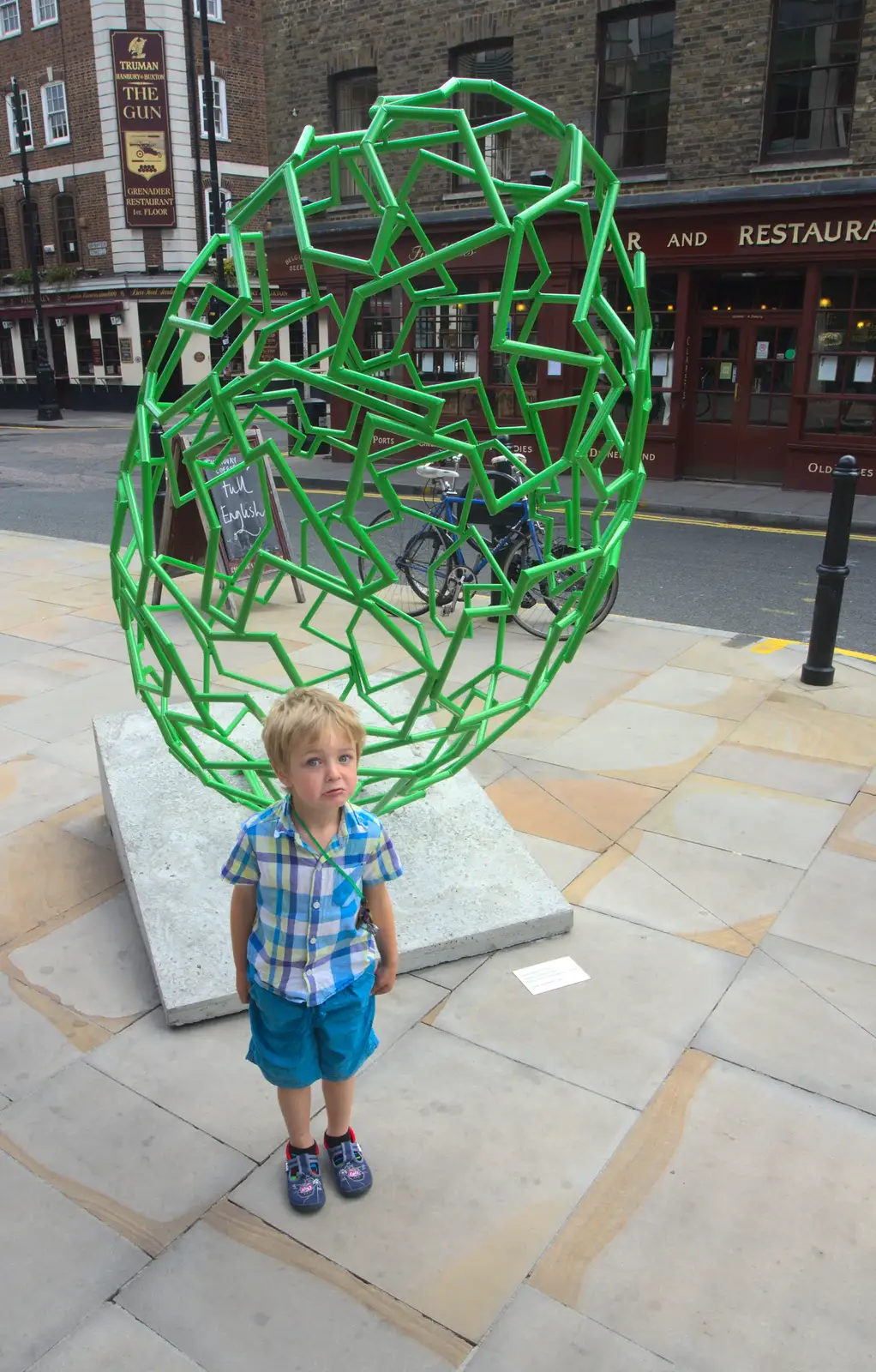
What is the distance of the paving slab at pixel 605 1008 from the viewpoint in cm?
325

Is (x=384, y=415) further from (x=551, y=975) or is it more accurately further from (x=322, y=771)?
(x=551, y=975)

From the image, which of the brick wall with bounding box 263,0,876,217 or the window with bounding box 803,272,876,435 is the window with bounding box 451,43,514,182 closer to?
the brick wall with bounding box 263,0,876,217

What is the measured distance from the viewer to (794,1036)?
11.1 feet

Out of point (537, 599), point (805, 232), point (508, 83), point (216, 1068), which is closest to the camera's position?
point (216, 1068)

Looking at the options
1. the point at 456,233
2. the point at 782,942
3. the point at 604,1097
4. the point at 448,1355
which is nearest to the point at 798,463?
the point at 456,233

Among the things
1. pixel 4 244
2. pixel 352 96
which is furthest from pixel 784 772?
pixel 4 244

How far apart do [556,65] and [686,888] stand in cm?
1505

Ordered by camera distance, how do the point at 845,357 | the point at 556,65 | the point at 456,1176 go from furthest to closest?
the point at 556,65
the point at 845,357
the point at 456,1176

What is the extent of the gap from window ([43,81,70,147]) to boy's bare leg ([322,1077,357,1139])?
3722 cm

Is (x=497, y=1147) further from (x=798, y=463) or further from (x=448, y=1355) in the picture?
(x=798, y=463)

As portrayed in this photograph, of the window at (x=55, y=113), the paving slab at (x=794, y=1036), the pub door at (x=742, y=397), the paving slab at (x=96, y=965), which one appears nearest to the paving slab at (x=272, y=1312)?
the paving slab at (x=96, y=965)

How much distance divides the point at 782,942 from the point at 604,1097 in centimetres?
118

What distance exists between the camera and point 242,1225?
2664 millimetres

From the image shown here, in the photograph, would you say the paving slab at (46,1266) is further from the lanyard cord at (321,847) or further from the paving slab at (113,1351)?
the lanyard cord at (321,847)
